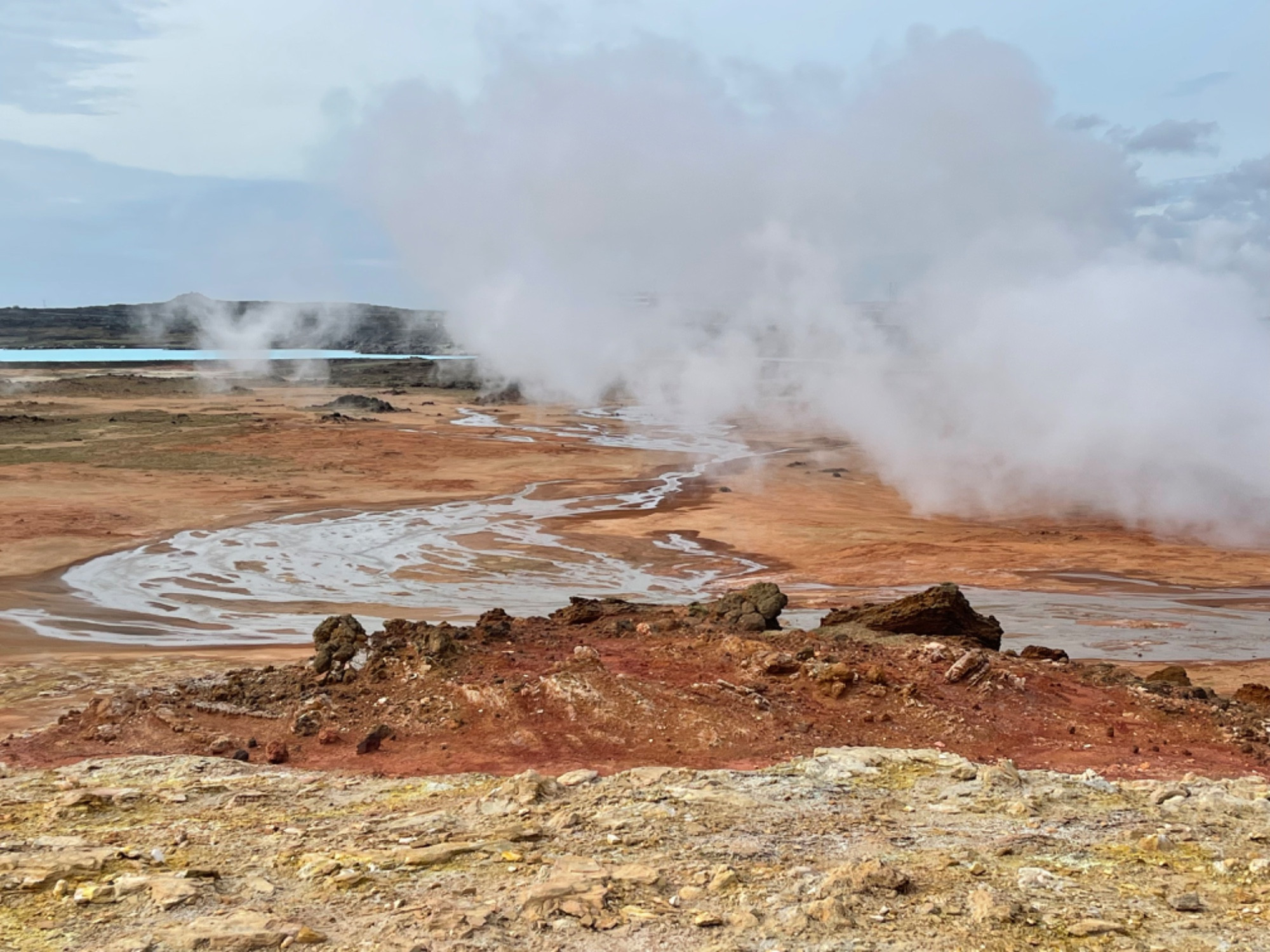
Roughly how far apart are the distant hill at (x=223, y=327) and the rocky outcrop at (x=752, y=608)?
125527 millimetres

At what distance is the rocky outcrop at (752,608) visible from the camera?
1677 cm

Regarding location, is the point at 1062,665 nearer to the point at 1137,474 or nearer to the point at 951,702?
the point at 951,702

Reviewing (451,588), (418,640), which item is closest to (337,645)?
(418,640)

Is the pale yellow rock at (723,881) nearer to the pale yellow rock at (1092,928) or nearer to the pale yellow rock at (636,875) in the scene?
the pale yellow rock at (636,875)

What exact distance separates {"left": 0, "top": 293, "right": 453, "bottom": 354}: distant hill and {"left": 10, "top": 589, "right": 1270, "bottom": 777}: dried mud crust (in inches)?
5040

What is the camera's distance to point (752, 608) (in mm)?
17172

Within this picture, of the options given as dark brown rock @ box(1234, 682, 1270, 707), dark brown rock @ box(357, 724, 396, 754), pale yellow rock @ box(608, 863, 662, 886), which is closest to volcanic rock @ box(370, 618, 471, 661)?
dark brown rock @ box(357, 724, 396, 754)

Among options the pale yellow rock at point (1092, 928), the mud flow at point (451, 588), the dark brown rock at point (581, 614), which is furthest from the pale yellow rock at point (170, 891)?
the mud flow at point (451, 588)

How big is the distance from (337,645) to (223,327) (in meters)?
146

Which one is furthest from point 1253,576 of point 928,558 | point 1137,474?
point 1137,474

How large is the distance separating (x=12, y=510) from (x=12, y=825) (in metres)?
27.9

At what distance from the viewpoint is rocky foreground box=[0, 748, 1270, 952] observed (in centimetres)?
674

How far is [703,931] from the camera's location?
6.73m

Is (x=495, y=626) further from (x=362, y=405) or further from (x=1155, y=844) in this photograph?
(x=362, y=405)
